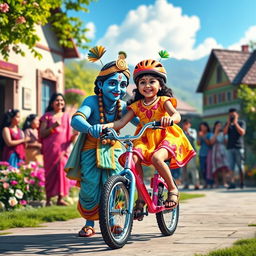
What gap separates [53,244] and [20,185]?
4.03 metres

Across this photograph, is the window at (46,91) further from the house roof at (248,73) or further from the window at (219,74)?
the window at (219,74)

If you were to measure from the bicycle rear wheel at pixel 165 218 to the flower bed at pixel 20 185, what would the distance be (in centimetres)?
348

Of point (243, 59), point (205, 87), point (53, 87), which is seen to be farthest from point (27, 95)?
point (205, 87)

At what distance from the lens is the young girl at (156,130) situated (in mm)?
5312

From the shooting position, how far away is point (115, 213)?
4.86 m

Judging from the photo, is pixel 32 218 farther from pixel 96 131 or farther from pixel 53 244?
pixel 96 131

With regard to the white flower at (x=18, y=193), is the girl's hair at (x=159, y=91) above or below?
above

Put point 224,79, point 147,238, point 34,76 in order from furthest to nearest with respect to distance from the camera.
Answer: point 224,79
point 34,76
point 147,238

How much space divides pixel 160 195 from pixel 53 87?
12503 mm

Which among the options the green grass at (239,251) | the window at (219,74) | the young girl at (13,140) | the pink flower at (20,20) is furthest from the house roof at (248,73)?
the green grass at (239,251)

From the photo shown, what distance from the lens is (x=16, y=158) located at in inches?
411

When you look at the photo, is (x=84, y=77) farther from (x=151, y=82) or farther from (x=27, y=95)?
(x=151, y=82)

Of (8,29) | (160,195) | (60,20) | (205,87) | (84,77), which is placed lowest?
(160,195)

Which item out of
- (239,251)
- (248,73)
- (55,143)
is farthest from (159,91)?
(248,73)
